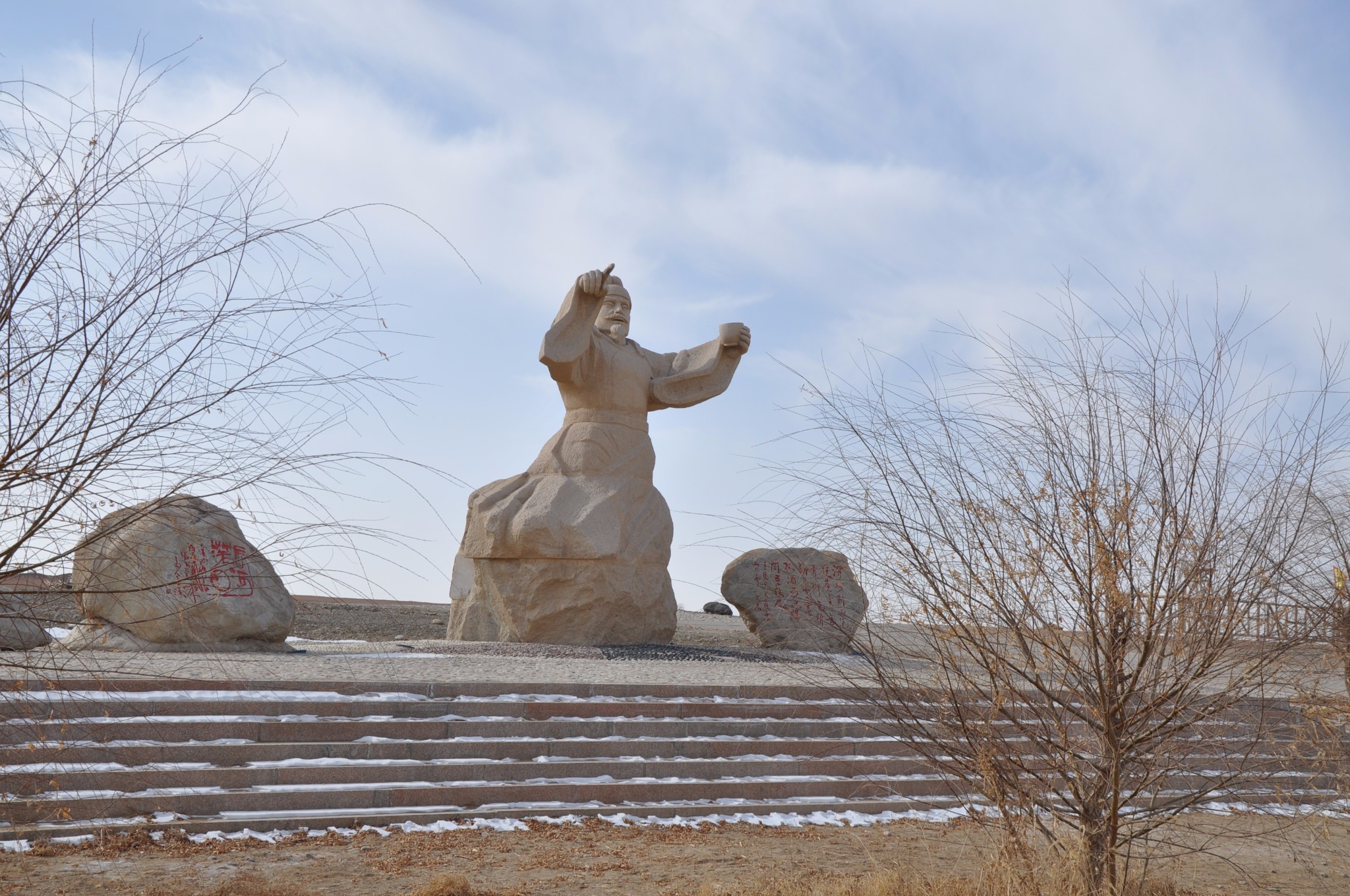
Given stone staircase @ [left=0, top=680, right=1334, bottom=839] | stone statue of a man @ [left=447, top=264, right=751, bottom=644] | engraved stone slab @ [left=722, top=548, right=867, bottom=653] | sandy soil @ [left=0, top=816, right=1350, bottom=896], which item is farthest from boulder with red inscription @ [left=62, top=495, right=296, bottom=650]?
engraved stone slab @ [left=722, top=548, right=867, bottom=653]

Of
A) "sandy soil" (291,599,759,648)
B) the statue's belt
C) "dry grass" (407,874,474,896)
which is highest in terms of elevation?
the statue's belt

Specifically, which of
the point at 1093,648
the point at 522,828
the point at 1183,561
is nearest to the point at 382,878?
the point at 522,828

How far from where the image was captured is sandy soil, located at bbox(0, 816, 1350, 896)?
438 centimetres

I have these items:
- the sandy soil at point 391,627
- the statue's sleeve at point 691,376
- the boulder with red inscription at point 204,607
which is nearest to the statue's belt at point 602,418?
the statue's sleeve at point 691,376

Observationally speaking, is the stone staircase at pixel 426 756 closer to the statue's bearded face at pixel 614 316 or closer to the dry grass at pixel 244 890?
the dry grass at pixel 244 890

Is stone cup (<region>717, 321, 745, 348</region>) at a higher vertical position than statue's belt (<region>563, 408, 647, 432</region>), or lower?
higher

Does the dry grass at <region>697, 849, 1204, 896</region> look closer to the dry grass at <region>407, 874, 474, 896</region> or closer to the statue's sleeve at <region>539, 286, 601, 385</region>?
the dry grass at <region>407, 874, 474, 896</region>

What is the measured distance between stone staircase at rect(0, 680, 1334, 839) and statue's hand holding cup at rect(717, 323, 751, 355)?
17.8 feet

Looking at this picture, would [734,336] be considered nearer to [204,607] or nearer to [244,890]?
[204,607]

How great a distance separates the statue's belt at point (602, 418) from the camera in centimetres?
1162

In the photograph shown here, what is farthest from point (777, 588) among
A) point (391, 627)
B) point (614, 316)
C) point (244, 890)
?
point (244, 890)

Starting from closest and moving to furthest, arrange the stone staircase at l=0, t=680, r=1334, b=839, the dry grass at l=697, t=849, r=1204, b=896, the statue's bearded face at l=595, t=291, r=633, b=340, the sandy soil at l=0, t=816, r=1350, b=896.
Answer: the dry grass at l=697, t=849, r=1204, b=896 < the sandy soil at l=0, t=816, r=1350, b=896 < the stone staircase at l=0, t=680, r=1334, b=839 < the statue's bearded face at l=595, t=291, r=633, b=340

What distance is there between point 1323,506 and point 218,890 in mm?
4715

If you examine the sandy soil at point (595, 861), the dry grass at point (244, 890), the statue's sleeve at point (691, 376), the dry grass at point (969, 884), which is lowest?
the sandy soil at point (595, 861)
